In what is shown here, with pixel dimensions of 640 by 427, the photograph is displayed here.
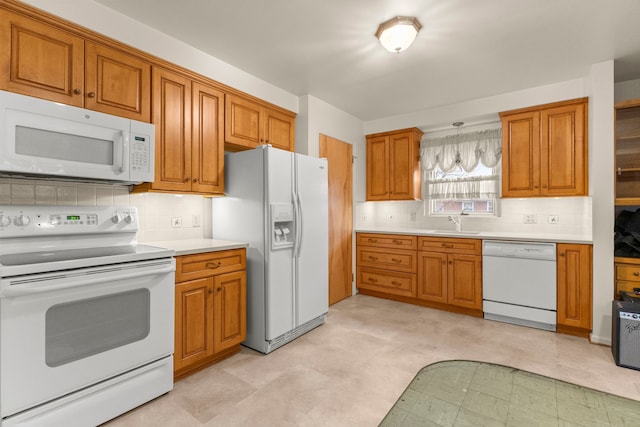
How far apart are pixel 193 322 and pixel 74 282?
844mm

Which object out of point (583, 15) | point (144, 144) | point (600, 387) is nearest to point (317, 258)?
point (144, 144)

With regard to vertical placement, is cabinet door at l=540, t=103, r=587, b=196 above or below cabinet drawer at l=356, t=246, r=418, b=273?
above

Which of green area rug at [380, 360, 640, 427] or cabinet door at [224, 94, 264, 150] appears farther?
cabinet door at [224, 94, 264, 150]

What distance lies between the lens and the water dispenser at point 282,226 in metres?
2.66

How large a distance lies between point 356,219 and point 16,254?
139 inches

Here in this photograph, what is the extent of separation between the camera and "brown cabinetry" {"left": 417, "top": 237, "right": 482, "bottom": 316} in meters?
3.50

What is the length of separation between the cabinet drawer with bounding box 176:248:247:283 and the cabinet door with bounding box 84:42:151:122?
3.53 feet

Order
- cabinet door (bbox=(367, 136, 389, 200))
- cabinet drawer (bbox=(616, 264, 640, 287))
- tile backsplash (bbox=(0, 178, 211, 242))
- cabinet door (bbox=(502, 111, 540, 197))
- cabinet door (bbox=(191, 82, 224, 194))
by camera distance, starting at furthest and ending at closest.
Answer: cabinet door (bbox=(367, 136, 389, 200)) → cabinet door (bbox=(502, 111, 540, 197)) → cabinet drawer (bbox=(616, 264, 640, 287)) → cabinet door (bbox=(191, 82, 224, 194)) → tile backsplash (bbox=(0, 178, 211, 242))

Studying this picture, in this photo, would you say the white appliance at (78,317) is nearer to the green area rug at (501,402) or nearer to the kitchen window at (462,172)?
the green area rug at (501,402)

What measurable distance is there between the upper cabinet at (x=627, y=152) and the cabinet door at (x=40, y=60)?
4.35 metres

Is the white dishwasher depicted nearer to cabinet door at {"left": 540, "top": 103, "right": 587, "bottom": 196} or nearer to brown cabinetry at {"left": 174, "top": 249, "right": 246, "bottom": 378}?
cabinet door at {"left": 540, "top": 103, "right": 587, "bottom": 196}

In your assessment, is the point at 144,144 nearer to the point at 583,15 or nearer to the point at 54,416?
the point at 54,416

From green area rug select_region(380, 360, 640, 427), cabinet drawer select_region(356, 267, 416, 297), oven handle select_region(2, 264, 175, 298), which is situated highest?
oven handle select_region(2, 264, 175, 298)

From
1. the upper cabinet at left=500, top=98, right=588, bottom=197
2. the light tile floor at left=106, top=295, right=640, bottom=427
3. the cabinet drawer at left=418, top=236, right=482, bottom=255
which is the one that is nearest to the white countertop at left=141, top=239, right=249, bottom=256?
the light tile floor at left=106, top=295, right=640, bottom=427
